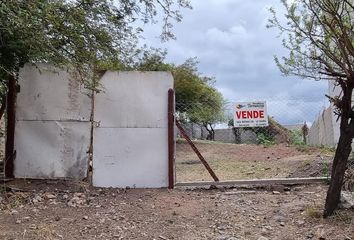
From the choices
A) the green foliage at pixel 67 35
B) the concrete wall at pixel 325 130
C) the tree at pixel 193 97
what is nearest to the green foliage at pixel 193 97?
the tree at pixel 193 97

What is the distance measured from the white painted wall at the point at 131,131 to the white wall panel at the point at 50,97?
0.27 metres

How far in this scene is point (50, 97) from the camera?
7.30 meters

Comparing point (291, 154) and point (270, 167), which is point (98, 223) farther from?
point (291, 154)

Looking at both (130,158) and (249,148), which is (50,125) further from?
(249,148)

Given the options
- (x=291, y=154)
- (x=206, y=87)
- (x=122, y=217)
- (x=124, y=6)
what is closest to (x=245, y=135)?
(x=206, y=87)

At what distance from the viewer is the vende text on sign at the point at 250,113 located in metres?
13.1

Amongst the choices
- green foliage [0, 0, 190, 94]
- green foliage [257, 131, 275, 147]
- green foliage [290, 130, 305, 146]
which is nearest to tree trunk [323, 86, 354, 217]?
green foliage [0, 0, 190, 94]

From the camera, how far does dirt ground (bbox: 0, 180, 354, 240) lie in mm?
5559

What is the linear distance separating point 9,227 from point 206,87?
1447cm

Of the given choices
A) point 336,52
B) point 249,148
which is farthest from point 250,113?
point 336,52

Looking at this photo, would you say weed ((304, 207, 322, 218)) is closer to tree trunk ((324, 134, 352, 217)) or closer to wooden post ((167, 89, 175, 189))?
tree trunk ((324, 134, 352, 217))

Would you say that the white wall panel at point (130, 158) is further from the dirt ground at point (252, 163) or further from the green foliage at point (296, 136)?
the green foliage at point (296, 136)

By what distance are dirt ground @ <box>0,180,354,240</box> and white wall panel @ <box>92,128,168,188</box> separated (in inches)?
7.7

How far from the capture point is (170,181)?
7.23 meters
